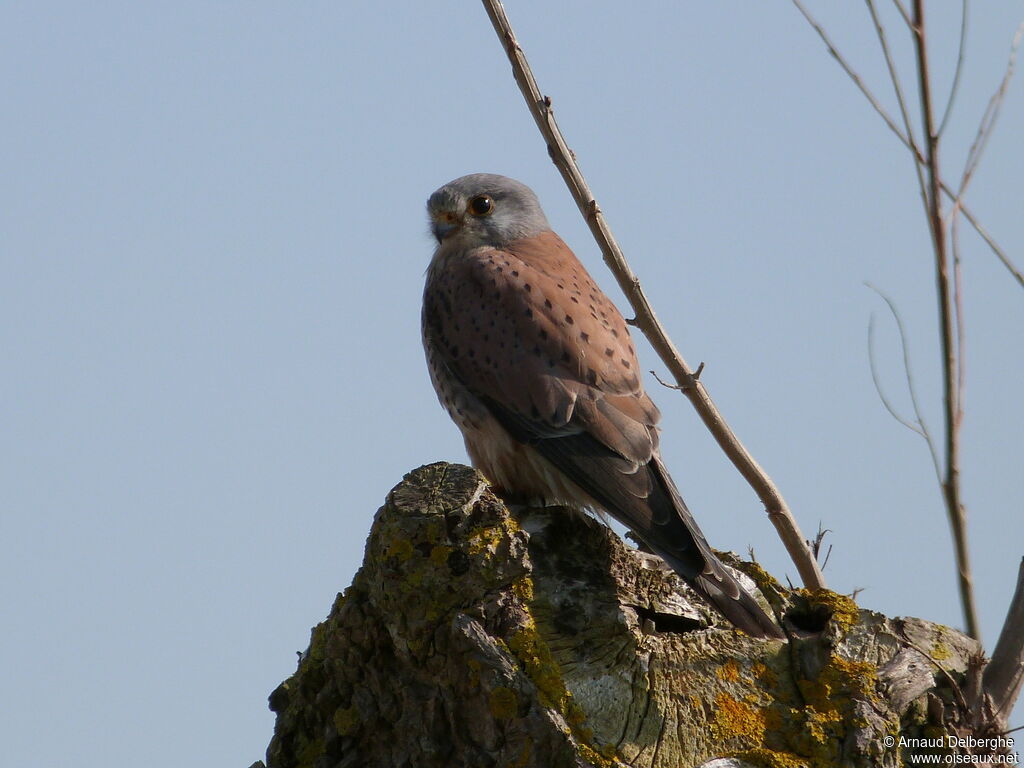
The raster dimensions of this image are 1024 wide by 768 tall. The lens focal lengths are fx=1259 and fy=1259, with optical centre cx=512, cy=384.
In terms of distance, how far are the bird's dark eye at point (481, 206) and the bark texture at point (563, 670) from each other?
241 cm

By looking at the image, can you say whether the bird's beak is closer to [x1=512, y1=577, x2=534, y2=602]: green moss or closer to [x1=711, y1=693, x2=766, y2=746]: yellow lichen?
[x1=512, y1=577, x2=534, y2=602]: green moss

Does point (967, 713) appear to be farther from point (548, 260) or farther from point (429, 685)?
point (548, 260)

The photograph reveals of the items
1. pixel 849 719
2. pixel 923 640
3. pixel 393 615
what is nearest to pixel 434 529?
pixel 393 615

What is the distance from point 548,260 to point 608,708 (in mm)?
2506

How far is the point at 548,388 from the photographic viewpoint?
4.32 m

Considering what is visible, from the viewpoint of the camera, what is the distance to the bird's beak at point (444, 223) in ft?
18.0

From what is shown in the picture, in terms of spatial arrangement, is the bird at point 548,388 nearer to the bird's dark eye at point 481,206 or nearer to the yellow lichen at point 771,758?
the bird's dark eye at point 481,206

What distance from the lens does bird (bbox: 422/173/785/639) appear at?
4039 mm

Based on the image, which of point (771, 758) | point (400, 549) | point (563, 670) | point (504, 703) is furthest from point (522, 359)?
point (771, 758)

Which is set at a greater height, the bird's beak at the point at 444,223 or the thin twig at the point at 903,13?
the bird's beak at the point at 444,223

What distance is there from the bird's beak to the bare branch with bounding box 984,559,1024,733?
Result: 9.94ft

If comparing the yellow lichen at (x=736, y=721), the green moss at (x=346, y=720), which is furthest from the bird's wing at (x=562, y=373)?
the green moss at (x=346, y=720)

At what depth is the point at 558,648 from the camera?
9.93 ft

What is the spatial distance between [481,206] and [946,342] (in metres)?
2.76
